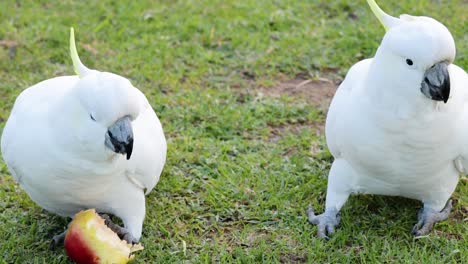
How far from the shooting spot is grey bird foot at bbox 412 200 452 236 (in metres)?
3.22

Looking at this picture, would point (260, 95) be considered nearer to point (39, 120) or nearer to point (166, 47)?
point (166, 47)

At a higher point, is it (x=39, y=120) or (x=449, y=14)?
(x=39, y=120)

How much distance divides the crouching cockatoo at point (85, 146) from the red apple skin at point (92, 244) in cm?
10

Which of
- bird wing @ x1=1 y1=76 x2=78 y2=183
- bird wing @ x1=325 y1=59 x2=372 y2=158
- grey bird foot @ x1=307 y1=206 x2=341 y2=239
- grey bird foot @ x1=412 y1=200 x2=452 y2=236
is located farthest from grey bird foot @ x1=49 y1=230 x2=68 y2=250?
grey bird foot @ x1=412 y1=200 x2=452 y2=236

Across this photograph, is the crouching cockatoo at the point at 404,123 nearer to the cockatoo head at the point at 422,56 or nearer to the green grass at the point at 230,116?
the cockatoo head at the point at 422,56

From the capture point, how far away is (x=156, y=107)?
421 centimetres

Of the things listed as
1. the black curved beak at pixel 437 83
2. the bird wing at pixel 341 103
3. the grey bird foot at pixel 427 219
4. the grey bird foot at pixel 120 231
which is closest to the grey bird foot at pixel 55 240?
the grey bird foot at pixel 120 231

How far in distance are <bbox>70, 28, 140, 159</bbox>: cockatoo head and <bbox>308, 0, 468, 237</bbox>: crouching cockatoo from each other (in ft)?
2.89

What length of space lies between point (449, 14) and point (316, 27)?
2.90 ft

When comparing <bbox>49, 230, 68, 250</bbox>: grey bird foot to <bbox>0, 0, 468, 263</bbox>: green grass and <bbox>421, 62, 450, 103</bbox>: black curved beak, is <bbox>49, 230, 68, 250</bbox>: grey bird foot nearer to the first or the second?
<bbox>0, 0, 468, 263</bbox>: green grass

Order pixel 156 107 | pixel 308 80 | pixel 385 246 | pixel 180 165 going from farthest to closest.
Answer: pixel 308 80 < pixel 156 107 < pixel 180 165 < pixel 385 246

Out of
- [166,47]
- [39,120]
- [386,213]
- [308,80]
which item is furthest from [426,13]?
[39,120]

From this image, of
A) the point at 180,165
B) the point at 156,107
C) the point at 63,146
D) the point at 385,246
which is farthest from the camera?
the point at 156,107

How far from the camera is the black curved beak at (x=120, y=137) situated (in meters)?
2.69
